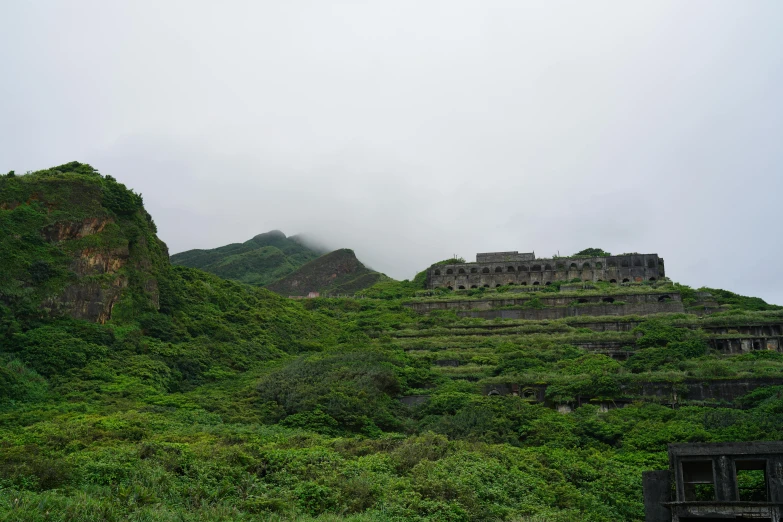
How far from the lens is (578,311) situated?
48.5 metres

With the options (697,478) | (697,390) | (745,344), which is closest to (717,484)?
(697,478)

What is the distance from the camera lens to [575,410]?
29531mm

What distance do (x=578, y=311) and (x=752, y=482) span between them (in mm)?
29823

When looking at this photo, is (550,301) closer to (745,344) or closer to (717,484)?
(745,344)

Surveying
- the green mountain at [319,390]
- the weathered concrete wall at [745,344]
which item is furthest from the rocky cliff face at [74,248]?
the weathered concrete wall at [745,344]

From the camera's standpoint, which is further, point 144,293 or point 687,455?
point 144,293

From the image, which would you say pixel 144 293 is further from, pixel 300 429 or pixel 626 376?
pixel 626 376

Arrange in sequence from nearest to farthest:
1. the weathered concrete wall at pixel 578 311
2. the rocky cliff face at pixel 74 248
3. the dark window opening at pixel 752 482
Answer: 1. the dark window opening at pixel 752 482
2. the rocky cliff face at pixel 74 248
3. the weathered concrete wall at pixel 578 311

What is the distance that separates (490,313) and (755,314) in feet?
57.0

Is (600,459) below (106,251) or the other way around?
below

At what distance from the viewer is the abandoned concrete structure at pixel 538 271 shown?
60031mm

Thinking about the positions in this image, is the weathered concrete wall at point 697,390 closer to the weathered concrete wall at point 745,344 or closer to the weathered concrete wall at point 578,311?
the weathered concrete wall at point 745,344

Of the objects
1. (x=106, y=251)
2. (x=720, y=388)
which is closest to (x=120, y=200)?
(x=106, y=251)

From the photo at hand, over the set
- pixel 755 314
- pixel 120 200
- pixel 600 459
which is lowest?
pixel 600 459
